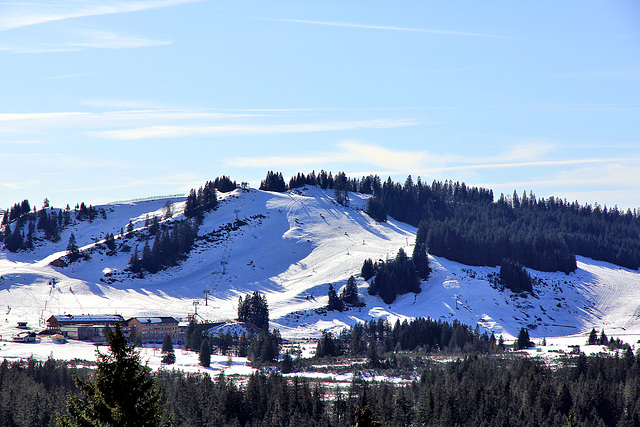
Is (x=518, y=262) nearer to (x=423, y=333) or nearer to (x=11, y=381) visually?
(x=423, y=333)

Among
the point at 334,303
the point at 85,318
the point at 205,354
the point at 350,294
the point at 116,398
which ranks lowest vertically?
the point at 205,354

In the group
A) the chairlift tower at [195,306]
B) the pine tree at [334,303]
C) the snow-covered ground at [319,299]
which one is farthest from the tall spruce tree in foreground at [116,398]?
the pine tree at [334,303]

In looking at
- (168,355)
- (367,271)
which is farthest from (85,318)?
(367,271)

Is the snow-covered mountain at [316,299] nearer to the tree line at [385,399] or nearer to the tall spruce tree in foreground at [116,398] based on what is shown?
the tree line at [385,399]

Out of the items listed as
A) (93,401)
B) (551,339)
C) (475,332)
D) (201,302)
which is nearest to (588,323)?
(551,339)

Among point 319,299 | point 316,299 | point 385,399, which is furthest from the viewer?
point 316,299

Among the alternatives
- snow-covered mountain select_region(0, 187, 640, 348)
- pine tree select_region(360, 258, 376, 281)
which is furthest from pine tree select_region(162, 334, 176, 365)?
pine tree select_region(360, 258, 376, 281)

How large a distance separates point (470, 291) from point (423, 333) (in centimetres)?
3860

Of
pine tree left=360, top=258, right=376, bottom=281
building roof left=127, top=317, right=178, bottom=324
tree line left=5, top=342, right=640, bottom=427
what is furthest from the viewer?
pine tree left=360, top=258, right=376, bottom=281

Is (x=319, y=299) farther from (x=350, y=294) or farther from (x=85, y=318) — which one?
(x=85, y=318)

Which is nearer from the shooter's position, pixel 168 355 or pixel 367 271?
pixel 168 355

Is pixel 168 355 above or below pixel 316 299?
below

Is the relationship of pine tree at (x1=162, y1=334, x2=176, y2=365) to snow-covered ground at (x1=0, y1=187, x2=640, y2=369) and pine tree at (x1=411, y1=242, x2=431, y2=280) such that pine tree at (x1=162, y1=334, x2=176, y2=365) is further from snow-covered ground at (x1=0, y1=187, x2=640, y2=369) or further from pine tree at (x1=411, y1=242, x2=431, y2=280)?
pine tree at (x1=411, y1=242, x2=431, y2=280)

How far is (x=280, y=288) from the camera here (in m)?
190
